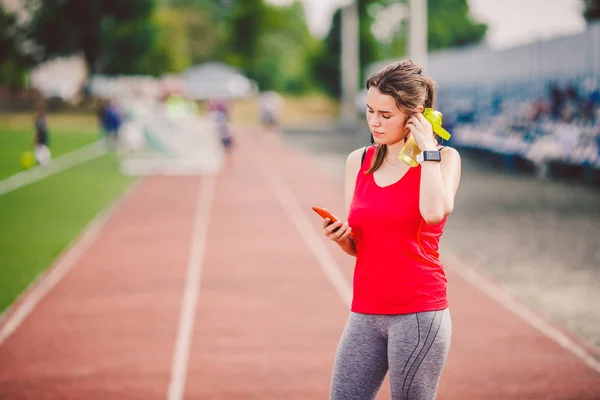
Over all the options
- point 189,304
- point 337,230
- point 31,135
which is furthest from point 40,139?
point 337,230

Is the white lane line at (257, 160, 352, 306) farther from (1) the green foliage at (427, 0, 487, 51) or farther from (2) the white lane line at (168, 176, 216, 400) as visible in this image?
(1) the green foliage at (427, 0, 487, 51)

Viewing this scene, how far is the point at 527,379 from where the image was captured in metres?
6.28

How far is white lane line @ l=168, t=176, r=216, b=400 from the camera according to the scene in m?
6.32

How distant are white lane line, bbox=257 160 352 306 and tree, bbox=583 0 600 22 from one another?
49466 millimetres

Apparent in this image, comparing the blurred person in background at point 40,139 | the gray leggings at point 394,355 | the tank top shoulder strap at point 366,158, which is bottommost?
the blurred person in background at point 40,139

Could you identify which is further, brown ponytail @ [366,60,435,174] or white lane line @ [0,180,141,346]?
white lane line @ [0,180,141,346]

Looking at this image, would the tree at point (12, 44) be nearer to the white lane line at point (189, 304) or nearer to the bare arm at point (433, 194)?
the white lane line at point (189, 304)

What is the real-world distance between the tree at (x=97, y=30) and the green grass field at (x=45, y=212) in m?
36.7

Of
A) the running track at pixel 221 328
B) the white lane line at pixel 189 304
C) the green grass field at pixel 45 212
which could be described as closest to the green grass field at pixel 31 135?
the green grass field at pixel 45 212

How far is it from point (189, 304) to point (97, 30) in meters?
61.5

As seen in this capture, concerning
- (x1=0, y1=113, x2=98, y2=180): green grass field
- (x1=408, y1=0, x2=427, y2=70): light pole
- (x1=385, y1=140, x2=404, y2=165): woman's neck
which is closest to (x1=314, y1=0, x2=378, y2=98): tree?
(x1=0, y1=113, x2=98, y2=180): green grass field

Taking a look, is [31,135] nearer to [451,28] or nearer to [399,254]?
[399,254]

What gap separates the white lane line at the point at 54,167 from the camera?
68.7 feet

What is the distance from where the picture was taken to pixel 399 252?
10.6ft
